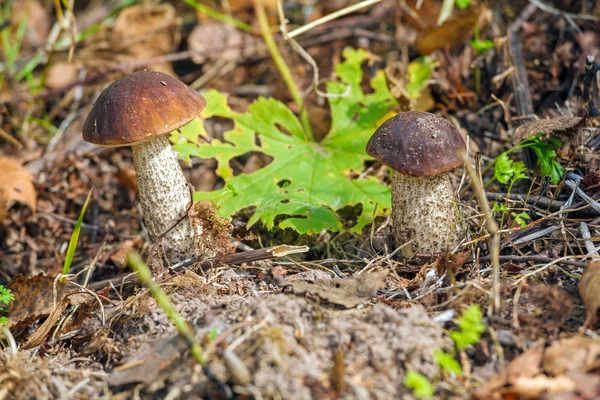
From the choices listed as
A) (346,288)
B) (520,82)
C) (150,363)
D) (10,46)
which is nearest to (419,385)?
(346,288)

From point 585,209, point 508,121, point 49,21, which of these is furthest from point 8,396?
point 49,21

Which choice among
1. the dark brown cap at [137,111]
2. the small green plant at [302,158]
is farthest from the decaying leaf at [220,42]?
the dark brown cap at [137,111]

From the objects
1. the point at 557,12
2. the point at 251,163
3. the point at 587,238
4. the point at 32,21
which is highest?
the point at 557,12

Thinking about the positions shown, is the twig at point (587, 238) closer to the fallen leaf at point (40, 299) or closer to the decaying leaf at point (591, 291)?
the decaying leaf at point (591, 291)

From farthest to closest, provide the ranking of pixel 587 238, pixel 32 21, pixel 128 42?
pixel 32 21
pixel 128 42
pixel 587 238

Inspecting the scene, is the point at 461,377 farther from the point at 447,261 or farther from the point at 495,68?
the point at 495,68

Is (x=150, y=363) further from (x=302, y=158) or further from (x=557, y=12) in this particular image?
(x=557, y=12)
